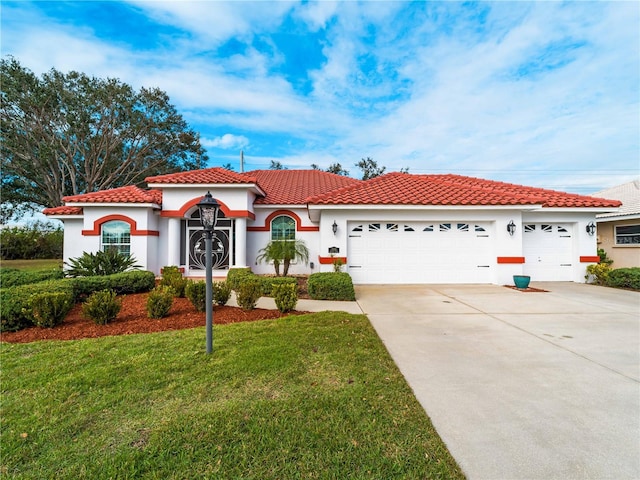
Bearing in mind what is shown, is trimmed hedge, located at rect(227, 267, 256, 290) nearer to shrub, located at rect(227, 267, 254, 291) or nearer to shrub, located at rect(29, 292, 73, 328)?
shrub, located at rect(227, 267, 254, 291)

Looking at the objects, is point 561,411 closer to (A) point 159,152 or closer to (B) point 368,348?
(B) point 368,348

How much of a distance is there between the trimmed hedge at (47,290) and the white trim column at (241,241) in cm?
391

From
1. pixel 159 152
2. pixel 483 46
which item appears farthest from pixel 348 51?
pixel 159 152

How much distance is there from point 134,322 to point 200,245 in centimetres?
733

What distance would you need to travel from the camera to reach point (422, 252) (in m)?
11.3

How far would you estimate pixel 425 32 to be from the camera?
9.45 m

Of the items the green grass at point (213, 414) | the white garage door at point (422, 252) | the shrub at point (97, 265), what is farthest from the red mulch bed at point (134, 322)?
the white garage door at point (422, 252)

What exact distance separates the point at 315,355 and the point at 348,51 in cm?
1112

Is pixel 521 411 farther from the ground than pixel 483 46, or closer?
closer

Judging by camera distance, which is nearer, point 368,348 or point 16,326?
point 368,348

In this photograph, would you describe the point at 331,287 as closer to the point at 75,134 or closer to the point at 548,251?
the point at 548,251

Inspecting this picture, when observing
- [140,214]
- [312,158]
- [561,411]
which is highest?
[312,158]

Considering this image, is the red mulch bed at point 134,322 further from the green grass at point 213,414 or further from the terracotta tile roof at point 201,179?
the terracotta tile roof at point 201,179

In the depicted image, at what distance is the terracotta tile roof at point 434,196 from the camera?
10.7 metres
